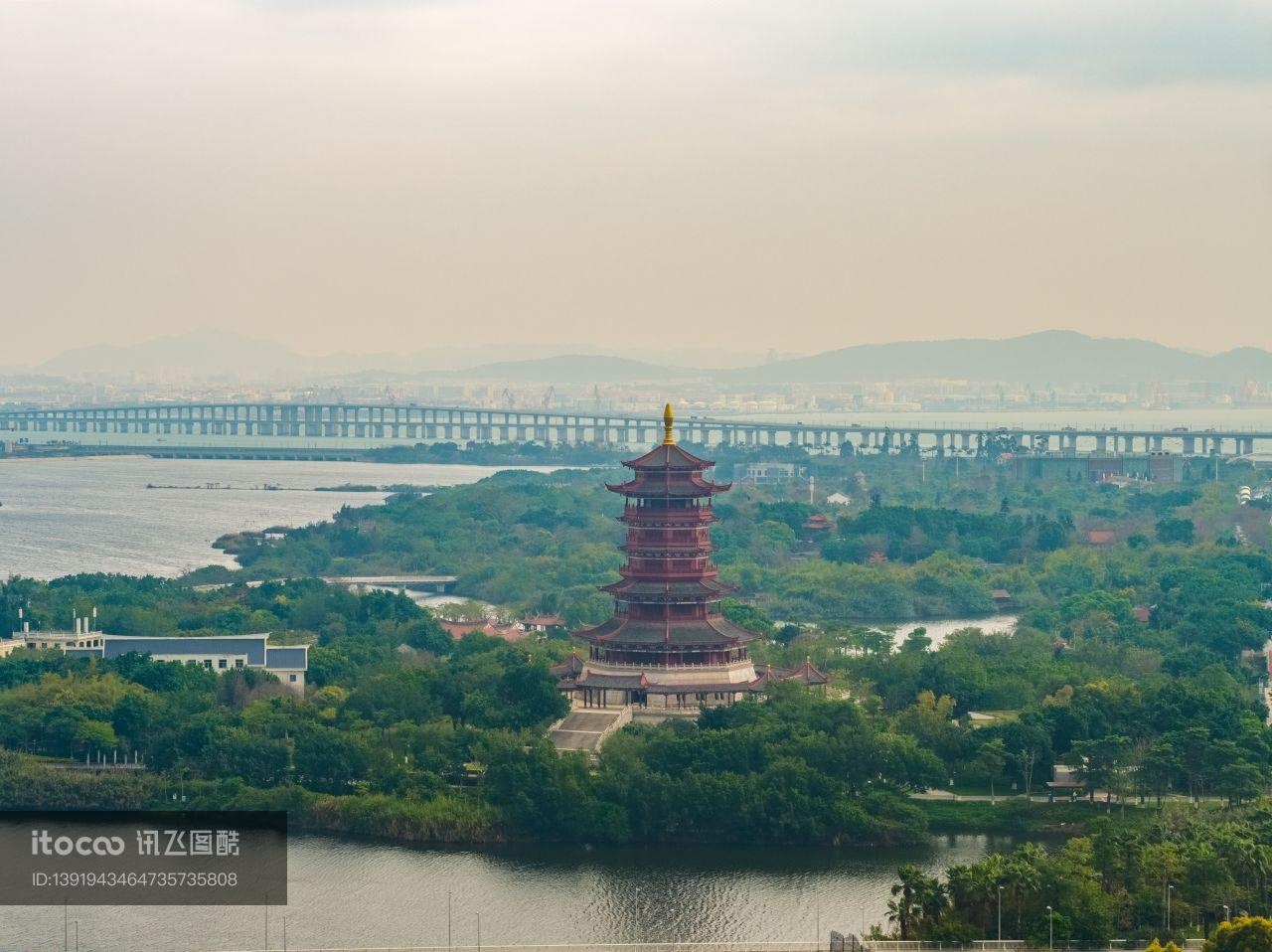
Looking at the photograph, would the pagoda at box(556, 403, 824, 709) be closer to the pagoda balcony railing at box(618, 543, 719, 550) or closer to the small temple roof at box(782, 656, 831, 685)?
the pagoda balcony railing at box(618, 543, 719, 550)

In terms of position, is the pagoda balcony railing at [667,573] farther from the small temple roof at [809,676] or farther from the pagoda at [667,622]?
the small temple roof at [809,676]

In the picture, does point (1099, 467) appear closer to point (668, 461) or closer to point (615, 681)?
point (668, 461)

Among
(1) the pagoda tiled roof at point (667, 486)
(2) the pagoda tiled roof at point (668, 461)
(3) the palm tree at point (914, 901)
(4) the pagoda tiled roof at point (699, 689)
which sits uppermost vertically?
(2) the pagoda tiled roof at point (668, 461)

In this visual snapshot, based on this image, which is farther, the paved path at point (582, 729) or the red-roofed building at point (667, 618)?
the red-roofed building at point (667, 618)

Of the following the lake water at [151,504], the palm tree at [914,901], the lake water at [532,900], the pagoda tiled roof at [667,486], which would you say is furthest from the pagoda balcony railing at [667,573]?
the lake water at [151,504]

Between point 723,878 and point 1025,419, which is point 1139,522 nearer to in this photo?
point 723,878

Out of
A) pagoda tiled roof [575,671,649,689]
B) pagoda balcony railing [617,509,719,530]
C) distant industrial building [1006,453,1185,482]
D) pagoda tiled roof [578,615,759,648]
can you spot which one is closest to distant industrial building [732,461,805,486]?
distant industrial building [1006,453,1185,482]
